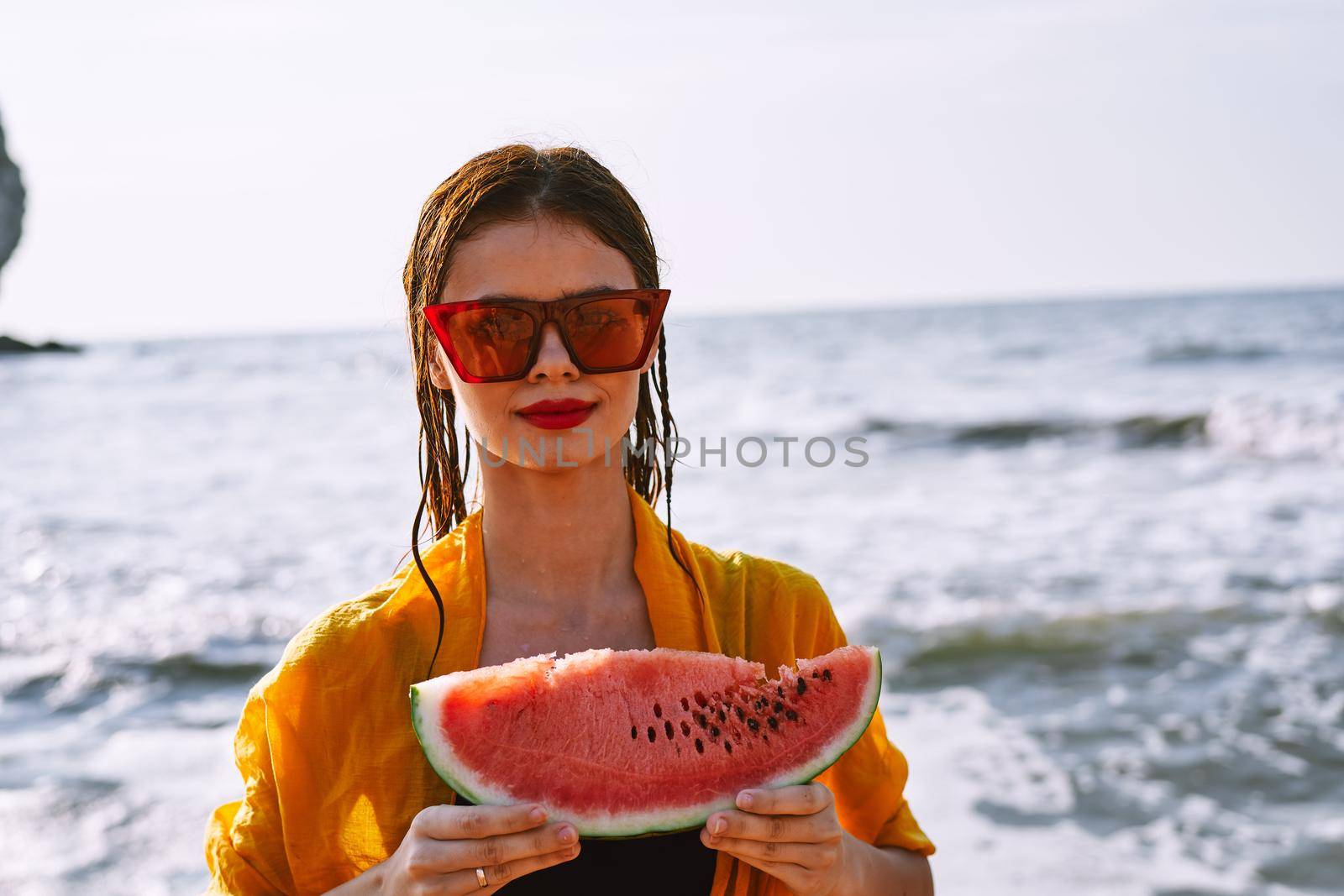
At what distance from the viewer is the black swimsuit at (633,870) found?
1728mm

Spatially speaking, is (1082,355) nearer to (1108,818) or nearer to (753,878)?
(1108,818)

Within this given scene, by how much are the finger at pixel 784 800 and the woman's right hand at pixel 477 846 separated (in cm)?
23

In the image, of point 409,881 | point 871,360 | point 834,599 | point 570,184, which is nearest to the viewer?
point 409,881

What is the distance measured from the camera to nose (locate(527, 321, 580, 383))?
1.77m

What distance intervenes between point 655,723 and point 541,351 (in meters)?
0.62

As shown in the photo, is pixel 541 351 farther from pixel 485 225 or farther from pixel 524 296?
pixel 485 225

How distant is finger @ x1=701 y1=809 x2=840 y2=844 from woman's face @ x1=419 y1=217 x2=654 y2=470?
606 mm

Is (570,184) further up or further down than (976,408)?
further up

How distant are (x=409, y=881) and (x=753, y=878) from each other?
22.7 inches

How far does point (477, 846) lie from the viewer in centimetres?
148

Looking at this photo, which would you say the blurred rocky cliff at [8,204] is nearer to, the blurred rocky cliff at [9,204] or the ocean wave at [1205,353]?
the blurred rocky cliff at [9,204]

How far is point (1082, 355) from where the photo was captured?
2950 cm

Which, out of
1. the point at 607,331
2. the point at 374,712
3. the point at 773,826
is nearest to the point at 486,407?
the point at 607,331

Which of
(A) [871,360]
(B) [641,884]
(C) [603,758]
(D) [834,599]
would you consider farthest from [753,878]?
(A) [871,360]
